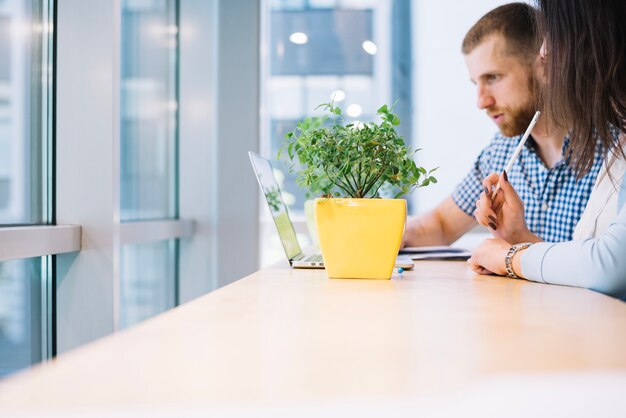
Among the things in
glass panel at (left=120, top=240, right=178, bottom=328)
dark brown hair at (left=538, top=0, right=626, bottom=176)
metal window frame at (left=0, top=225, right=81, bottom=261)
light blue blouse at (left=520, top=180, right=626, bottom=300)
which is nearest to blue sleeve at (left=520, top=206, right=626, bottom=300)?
light blue blouse at (left=520, top=180, right=626, bottom=300)

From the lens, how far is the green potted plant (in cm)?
109

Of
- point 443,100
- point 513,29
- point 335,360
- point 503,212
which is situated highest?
point 513,29

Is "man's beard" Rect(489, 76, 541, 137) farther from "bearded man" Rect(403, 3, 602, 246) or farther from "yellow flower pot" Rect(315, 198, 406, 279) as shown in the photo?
"yellow flower pot" Rect(315, 198, 406, 279)

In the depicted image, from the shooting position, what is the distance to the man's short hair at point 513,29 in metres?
2.12

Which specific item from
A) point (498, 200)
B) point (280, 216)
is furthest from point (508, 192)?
point (280, 216)

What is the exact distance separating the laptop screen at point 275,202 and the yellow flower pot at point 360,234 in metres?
0.21

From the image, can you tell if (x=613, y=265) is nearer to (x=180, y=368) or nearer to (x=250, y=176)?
(x=180, y=368)

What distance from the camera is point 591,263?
103cm

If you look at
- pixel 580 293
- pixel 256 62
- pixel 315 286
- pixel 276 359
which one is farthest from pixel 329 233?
pixel 256 62

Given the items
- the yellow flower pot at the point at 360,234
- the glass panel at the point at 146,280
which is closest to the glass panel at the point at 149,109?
the glass panel at the point at 146,280

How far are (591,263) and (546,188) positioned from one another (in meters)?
0.97

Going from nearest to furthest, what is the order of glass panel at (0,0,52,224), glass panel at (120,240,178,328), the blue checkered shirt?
glass panel at (0,0,52,224), the blue checkered shirt, glass panel at (120,240,178,328)

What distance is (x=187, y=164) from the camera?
2570mm

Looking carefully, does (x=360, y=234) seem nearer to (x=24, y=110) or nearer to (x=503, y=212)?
(x=503, y=212)
